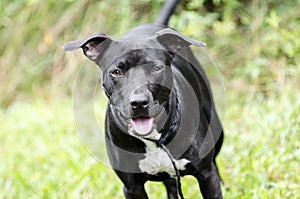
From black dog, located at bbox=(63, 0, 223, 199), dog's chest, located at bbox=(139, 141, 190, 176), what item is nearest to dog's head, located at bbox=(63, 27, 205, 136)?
black dog, located at bbox=(63, 0, 223, 199)

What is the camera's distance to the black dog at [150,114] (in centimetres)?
323

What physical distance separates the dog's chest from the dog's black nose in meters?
0.42

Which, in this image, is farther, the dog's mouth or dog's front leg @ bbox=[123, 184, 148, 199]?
dog's front leg @ bbox=[123, 184, 148, 199]

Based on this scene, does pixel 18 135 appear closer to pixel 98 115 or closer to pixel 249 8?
pixel 98 115

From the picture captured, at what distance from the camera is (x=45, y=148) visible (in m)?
6.00

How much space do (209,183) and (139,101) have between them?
76 cm

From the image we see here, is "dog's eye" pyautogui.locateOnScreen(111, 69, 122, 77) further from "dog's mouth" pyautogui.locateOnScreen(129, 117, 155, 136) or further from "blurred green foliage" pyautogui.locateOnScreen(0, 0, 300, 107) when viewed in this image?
"blurred green foliage" pyautogui.locateOnScreen(0, 0, 300, 107)

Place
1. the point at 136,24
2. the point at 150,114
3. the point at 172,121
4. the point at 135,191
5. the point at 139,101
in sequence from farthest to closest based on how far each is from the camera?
the point at 136,24 → the point at 135,191 → the point at 172,121 → the point at 150,114 → the point at 139,101

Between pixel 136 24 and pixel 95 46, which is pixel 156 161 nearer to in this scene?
pixel 95 46

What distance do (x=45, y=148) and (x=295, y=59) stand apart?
282 cm

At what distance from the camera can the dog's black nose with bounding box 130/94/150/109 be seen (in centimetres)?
310

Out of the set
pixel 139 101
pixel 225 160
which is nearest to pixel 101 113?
pixel 225 160

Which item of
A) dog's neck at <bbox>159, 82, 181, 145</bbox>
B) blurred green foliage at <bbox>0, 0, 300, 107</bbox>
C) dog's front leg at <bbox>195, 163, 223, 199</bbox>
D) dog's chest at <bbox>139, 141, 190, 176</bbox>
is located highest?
dog's neck at <bbox>159, 82, 181, 145</bbox>

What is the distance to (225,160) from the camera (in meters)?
5.11
